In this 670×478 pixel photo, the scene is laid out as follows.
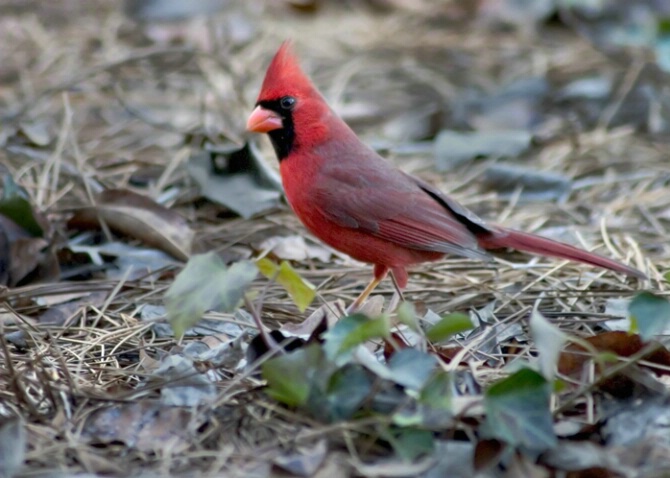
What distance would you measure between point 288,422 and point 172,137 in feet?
8.96

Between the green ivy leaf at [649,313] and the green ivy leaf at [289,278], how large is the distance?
819mm

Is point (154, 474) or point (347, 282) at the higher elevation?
point (154, 474)

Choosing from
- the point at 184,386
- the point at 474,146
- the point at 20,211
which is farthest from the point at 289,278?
the point at 474,146

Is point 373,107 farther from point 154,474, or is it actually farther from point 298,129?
point 154,474

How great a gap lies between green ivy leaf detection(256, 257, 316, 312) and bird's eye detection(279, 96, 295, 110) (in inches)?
44.2

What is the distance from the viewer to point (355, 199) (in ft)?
10.7

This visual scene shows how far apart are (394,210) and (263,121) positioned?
0.59 meters

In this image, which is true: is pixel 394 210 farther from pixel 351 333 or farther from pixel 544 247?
pixel 351 333

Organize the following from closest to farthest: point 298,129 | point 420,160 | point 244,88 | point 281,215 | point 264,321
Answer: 1. point 264,321
2. point 298,129
3. point 281,215
4. point 420,160
5. point 244,88

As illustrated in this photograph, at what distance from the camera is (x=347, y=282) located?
3.47m

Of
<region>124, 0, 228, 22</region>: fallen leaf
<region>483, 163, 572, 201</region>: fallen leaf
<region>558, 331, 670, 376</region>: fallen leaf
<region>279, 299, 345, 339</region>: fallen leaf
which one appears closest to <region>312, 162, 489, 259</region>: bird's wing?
<region>279, 299, 345, 339</region>: fallen leaf

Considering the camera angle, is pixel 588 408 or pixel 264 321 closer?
pixel 588 408

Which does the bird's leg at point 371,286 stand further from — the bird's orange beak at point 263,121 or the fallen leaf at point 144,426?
the fallen leaf at point 144,426

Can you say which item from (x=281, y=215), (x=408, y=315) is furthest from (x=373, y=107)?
(x=408, y=315)
